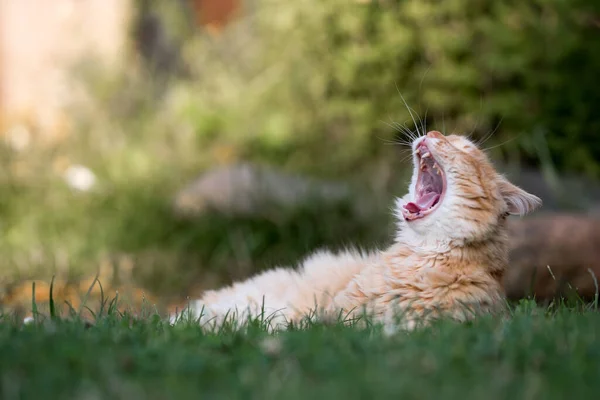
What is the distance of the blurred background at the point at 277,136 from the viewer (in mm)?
6586

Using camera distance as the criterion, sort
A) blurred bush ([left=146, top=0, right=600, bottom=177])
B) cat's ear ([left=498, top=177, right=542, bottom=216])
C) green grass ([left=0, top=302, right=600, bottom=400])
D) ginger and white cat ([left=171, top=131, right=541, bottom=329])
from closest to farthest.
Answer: green grass ([left=0, top=302, right=600, bottom=400]) < ginger and white cat ([left=171, top=131, right=541, bottom=329]) < cat's ear ([left=498, top=177, right=542, bottom=216]) < blurred bush ([left=146, top=0, right=600, bottom=177])

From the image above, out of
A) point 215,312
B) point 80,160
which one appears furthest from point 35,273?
point 215,312

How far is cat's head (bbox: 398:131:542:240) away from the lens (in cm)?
364

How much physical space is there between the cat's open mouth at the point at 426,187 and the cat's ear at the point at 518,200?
0.28m

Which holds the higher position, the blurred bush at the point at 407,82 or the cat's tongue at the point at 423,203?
the blurred bush at the point at 407,82

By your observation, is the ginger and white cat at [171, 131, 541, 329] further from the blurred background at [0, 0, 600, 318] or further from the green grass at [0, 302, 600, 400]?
the blurred background at [0, 0, 600, 318]

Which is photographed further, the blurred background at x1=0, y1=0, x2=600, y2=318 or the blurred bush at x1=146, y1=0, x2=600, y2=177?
the blurred bush at x1=146, y1=0, x2=600, y2=177

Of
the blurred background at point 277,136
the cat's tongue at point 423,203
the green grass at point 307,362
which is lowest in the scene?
the green grass at point 307,362

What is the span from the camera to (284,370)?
238 cm

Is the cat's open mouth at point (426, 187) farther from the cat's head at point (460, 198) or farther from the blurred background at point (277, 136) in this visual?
the blurred background at point (277, 136)

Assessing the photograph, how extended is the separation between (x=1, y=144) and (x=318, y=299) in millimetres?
5493

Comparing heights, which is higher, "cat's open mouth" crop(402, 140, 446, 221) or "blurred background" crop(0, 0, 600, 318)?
"blurred background" crop(0, 0, 600, 318)

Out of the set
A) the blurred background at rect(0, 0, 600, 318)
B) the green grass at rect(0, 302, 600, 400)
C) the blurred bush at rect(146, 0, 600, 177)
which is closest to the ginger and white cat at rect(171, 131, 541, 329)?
the green grass at rect(0, 302, 600, 400)

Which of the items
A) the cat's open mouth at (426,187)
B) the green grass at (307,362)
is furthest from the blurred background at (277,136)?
the green grass at (307,362)
